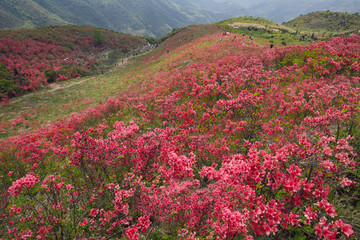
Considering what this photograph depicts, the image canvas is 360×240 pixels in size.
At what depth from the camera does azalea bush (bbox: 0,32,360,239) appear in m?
3.11

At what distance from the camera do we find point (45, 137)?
41.5 feet

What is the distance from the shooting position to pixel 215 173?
12.5 feet

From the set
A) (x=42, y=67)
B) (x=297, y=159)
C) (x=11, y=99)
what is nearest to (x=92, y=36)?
(x=42, y=67)

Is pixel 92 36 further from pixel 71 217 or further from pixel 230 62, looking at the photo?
pixel 71 217

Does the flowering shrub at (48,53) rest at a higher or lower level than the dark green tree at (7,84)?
higher

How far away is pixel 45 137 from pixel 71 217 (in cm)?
984

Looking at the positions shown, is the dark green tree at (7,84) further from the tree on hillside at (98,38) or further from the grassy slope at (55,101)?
the tree on hillside at (98,38)

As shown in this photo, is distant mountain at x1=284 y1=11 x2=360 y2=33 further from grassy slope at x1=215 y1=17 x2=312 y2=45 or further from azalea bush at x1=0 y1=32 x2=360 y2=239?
azalea bush at x1=0 y1=32 x2=360 y2=239

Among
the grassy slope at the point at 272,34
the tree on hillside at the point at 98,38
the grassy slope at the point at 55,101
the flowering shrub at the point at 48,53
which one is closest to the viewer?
the grassy slope at the point at 55,101

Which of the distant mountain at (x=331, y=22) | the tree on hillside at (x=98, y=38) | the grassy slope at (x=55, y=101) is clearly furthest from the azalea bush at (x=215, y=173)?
the distant mountain at (x=331, y=22)

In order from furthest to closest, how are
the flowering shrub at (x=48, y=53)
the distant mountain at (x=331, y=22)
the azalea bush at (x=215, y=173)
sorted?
the distant mountain at (x=331, y=22) → the flowering shrub at (x=48, y=53) → the azalea bush at (x=215, y=173)

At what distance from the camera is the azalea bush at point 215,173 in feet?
10.2

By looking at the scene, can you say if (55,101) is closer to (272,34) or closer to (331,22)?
(272,34)

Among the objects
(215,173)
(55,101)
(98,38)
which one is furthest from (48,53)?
(215,173)
